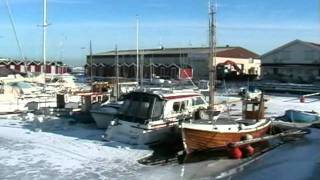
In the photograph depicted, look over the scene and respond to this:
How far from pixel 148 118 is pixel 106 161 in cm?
387

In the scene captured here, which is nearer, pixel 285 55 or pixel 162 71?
pixel 285 55

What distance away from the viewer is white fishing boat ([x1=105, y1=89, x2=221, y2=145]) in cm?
2217

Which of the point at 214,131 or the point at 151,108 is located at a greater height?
the point at 151,108

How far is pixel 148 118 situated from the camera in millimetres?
22484

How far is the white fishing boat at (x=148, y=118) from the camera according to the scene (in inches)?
873

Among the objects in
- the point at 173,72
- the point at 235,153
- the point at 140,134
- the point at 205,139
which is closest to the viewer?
the point at 235,153

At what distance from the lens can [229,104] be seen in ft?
117

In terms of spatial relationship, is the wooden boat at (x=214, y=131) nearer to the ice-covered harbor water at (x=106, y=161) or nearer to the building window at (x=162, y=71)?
the ice-covered harbor water at (x=106, y=161)

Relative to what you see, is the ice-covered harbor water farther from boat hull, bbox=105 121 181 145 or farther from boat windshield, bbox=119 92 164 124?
boat windshield, bbox=119 92 164 124

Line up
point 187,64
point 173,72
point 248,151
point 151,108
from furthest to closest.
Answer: point 173,72
point 187,64
point 151,108
point 248,151

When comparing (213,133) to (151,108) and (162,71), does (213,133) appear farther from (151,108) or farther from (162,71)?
(162,71)

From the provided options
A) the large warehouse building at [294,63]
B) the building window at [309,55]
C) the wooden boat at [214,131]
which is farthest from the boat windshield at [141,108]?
the building window at [309,55]

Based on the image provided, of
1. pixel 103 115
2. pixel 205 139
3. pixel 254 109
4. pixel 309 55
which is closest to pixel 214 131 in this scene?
pixel 205 139

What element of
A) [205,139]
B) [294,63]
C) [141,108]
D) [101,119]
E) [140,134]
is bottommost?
[205,139]
